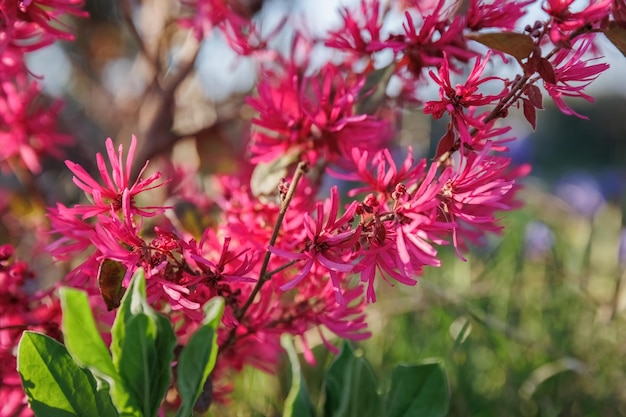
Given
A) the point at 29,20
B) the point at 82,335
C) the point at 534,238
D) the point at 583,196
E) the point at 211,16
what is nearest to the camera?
the point at 82,335

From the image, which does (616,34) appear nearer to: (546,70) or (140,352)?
(546,70)

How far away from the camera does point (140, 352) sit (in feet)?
1.05

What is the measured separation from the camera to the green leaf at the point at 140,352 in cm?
31

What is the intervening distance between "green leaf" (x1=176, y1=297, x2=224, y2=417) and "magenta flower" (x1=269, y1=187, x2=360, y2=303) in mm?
44

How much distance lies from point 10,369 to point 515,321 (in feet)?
2.33

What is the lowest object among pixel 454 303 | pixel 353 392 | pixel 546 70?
pixel 454 303

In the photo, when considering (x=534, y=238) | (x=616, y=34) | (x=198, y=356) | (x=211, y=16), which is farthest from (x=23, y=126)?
(x=534, y=238)

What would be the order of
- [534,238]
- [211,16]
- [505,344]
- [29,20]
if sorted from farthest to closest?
[534,238], [505,344], [211,16], [29,20]

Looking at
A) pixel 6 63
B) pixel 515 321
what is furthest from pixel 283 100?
pixel 515 321

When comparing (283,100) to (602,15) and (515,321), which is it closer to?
(602,15)

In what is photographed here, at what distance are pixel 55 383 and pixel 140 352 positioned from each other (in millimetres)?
71

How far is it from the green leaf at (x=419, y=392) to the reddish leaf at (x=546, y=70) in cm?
23

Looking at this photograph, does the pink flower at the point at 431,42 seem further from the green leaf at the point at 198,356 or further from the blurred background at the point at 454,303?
the green leaf at the point at 198,356

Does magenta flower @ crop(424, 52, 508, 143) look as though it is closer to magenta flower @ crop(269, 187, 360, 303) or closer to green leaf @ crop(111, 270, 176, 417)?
magenta flower @ crop(269, 187, 360, 303)
